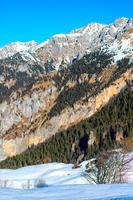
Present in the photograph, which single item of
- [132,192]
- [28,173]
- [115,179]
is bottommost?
[132,192]

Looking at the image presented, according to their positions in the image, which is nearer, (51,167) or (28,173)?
(28,173)

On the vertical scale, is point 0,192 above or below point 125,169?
below

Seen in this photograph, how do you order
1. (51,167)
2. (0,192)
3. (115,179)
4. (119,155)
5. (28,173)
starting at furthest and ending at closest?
(51,167)
(28,173)
(119,155)
(115,179)
(0,192)

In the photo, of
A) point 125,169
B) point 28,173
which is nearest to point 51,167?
point 28,173

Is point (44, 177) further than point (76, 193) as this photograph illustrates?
Yes

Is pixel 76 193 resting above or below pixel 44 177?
below

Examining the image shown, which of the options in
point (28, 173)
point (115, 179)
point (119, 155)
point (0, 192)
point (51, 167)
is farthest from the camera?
point (51, 167)

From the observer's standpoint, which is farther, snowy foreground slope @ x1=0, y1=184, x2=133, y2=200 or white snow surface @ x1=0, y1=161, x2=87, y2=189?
white snow surface @ x1=0, y1=161, x2=87, y2=189

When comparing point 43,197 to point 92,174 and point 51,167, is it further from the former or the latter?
point 51,167

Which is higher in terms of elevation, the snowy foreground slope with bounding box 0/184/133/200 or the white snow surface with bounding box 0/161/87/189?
the white snow surface with bounding box 0/161/87/189

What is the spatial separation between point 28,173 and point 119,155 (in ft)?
122

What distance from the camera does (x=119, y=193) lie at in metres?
15.9

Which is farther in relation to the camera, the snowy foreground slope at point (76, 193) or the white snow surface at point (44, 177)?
the white snow surface at point (44, 177)

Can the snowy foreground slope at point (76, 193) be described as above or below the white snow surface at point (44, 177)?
below
